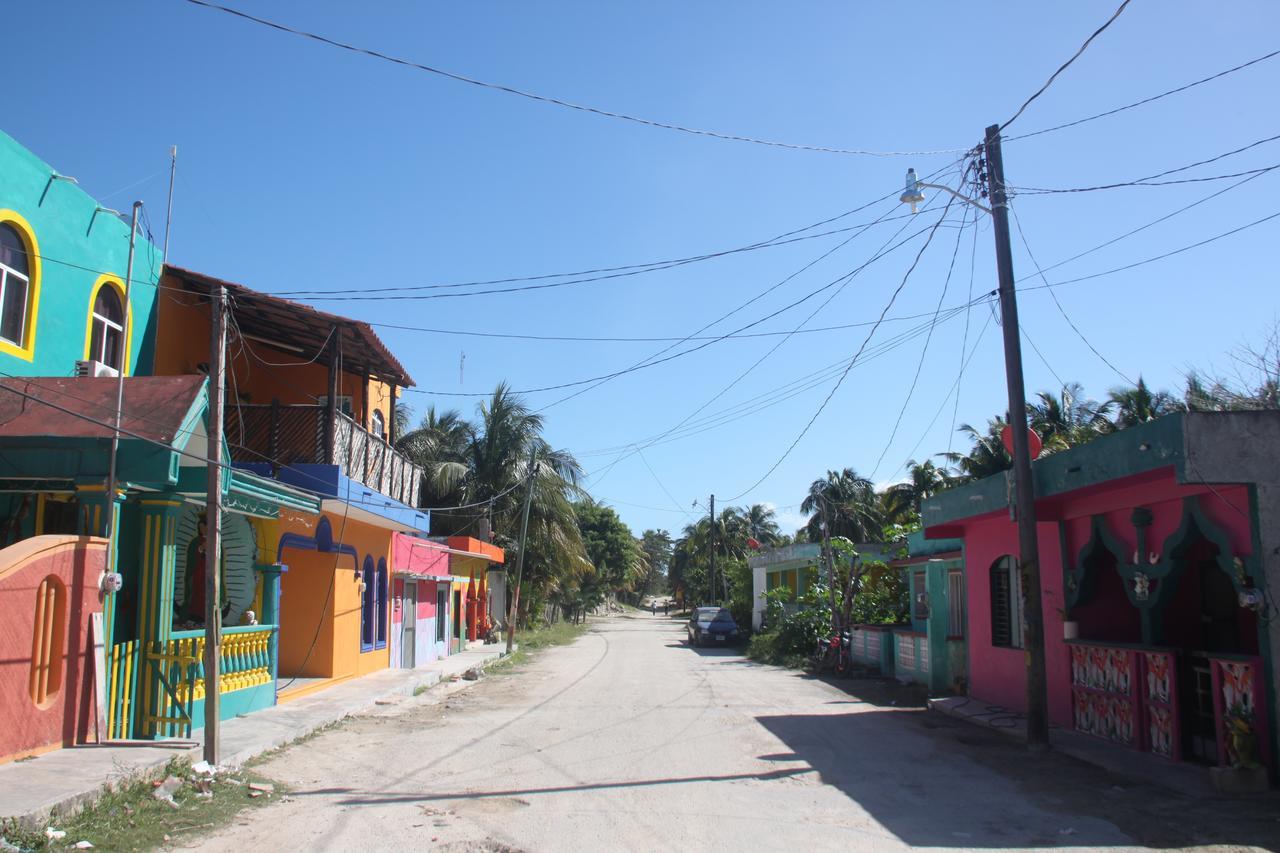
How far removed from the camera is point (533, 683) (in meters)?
22.3

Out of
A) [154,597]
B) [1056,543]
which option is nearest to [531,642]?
[1056,543]

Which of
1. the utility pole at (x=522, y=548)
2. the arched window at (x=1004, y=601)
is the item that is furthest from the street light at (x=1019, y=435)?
the utility pole at (x=522, y=548)

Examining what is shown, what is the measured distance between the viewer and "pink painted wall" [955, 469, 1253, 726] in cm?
991

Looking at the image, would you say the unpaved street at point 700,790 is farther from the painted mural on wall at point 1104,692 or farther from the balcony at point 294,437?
the balcony at point 294,437

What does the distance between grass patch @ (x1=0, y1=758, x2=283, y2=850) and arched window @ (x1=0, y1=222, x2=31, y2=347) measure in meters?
6.16

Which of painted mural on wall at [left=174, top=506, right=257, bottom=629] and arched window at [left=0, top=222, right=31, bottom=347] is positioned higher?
arched window at [left=0, top=222, right=31, bottom=347]

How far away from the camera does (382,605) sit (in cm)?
2294

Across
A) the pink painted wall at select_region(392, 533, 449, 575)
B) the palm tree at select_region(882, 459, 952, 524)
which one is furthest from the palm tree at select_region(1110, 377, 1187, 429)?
the pink painted wall at select_region(392, 533, 449, 575)

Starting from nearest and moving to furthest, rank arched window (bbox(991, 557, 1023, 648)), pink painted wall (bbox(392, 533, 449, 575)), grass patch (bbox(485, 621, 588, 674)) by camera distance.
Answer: arched window (bbox(991, 557, 1023, 648))
pink painted wall (bbox(392, 533, 449, 575))
grass patch (bbox(485, 621, 588, 674))

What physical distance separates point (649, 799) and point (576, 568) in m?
32.7

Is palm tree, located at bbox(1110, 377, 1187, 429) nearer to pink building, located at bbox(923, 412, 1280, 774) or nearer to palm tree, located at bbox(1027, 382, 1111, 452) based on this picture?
palm tree, located at bbox(1027, 382, 1111, 452)

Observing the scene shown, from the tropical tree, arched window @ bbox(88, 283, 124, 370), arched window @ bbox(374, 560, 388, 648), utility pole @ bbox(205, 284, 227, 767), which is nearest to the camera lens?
utility pole @ bbox(205, 284, 227, 767)

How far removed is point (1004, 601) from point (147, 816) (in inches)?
511

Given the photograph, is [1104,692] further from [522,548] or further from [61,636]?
[522,548]
